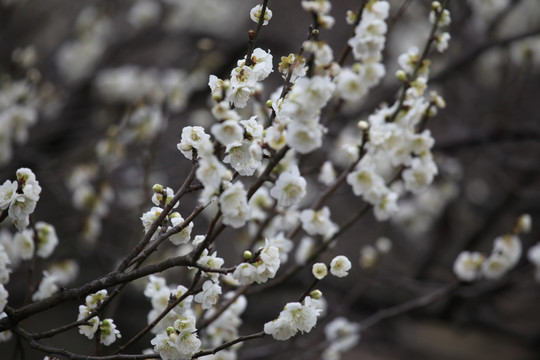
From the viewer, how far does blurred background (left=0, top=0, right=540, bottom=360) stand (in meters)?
3.50

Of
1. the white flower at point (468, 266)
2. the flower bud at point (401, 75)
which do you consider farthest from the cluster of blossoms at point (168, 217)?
the white flower at point (468, 266)

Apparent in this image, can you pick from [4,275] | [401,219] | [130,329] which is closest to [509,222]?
[401,219]

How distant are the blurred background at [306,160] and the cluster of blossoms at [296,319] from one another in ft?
4.24

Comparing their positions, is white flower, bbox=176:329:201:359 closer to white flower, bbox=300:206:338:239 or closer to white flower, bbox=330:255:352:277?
white flower, bbox=330:255:352:277

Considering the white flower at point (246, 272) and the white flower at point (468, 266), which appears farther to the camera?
the white flower at point (468, 266)

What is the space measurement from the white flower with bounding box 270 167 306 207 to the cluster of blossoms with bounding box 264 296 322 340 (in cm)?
29

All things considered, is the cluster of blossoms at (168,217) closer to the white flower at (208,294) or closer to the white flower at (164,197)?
the white flower at (164,197)

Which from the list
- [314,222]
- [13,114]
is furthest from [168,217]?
[13,114]

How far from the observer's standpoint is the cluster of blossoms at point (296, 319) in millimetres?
1454

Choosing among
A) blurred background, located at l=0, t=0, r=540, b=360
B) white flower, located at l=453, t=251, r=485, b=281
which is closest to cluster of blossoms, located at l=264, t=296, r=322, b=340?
blurred background, located at l=0, t=0, r=540, b=360

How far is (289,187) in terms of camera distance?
1494 millimetres

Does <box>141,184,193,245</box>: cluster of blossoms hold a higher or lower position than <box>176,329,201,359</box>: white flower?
higher

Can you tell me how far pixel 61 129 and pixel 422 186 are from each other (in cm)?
327

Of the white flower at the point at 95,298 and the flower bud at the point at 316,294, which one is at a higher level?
the white flower at the point at 95,298
